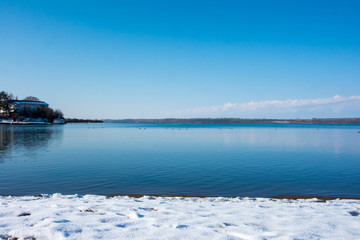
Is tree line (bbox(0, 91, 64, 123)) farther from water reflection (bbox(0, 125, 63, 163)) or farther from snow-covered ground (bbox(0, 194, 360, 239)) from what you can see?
snow-covered ground (bbox(0, 194, 360, 239))

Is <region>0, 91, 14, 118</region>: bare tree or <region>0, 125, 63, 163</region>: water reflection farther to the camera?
<region>0, 91, 14, 118</region>: bare tree

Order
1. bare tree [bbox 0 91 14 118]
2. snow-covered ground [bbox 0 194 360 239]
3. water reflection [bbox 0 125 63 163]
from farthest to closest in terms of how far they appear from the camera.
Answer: bare tree [bbox 0 91 14 118], water reflection [bbox 0 125 63 163], snow-covered ground [bbox 0 194 360 239]

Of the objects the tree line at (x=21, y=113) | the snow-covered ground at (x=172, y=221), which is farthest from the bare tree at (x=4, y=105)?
the snow-covered ground at (x=172, y=221)

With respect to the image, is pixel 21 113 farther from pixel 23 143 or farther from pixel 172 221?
pixel 172 221

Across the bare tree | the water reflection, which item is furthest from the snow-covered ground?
the bare tree

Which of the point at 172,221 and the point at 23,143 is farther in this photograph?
the point at 23,143

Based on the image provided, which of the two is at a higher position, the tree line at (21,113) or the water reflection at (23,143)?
the tree line at (21,113)

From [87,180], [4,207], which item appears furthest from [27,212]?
[87,180]

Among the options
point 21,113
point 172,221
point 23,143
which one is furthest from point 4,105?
point 172,221

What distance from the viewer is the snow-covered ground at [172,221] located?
5824mm

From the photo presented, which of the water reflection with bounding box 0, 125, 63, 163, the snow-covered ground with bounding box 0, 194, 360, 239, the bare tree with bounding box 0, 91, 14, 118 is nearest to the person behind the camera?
the snow-covered ground with bounding box 0, 194, 360, 239

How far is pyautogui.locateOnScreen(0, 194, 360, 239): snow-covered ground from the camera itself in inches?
229

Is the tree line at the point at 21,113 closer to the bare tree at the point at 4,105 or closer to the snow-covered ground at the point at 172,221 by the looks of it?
the bare tree at the point at 4,105

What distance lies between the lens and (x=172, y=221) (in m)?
6.72
